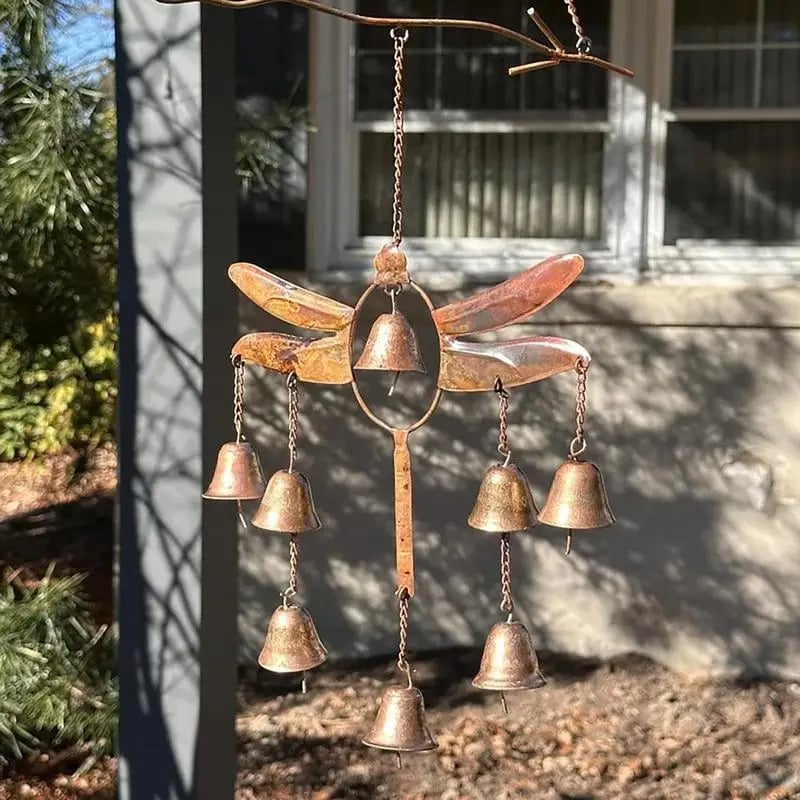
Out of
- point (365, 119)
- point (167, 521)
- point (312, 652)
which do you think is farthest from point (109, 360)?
point (312, 652)

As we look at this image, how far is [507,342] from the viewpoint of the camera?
1.61 meters

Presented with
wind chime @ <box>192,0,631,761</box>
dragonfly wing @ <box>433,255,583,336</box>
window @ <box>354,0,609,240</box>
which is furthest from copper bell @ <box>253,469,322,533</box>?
window @ <box>354,0,609,240</box>

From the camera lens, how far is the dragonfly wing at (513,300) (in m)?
1.56

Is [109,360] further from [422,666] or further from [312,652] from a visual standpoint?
[312,652]

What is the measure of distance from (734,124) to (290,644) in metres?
3.05

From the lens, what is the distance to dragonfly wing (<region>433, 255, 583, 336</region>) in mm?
1560

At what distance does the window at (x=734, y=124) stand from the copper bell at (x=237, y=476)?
8.67ft

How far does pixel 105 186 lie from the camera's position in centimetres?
320

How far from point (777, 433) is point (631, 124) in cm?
127

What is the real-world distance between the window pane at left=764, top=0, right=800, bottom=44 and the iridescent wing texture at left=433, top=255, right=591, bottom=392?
2.87m

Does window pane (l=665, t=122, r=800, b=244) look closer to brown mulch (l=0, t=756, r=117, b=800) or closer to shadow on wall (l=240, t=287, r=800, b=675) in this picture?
shadow on wall (l=240, t=287, r=800, b=675)

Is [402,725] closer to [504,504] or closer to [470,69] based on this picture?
[504,504]

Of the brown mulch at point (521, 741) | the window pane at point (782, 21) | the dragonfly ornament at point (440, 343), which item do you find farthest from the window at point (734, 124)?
the dragonfly ornament at point (440, 343)

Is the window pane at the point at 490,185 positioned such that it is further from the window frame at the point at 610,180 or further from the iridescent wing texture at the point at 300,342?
the iridescent wing texture at the point at 300,342
